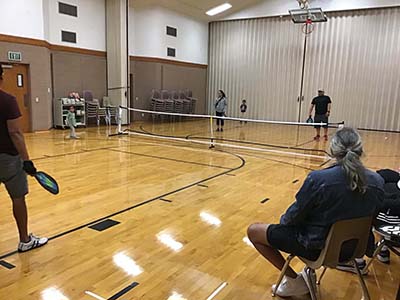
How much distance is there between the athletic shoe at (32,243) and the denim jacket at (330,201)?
2516mm

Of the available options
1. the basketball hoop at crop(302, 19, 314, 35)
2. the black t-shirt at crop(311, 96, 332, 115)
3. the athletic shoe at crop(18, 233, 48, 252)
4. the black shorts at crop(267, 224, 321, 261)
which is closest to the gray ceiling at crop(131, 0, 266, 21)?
the basketball hoop at crop(302, 19, 314, 35)

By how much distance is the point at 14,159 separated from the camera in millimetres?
3256

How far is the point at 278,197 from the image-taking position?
→ 550 cm

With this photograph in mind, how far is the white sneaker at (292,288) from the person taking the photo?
9.21 ft

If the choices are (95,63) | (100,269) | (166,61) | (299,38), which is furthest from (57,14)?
(100,269)

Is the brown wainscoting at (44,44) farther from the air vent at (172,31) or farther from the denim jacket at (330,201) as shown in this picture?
the denim jacket at (330,201)

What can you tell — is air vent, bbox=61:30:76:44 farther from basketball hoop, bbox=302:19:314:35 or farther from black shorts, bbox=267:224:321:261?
black shorts, bbox=267:224:321:261

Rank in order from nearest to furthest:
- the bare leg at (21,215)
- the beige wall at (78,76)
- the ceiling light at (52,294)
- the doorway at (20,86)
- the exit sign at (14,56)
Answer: the ceiling light at (52,294), the bare leg at (21,215), the exit sign at (14,56), the doorway at (20,86), the beige wall at (78,76)

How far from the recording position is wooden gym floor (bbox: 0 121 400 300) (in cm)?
293

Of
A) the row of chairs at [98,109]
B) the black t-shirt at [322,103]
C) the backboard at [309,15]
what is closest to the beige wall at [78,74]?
the row of chairs at [98,109]

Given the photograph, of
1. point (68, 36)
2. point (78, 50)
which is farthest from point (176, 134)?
point (68, 36)

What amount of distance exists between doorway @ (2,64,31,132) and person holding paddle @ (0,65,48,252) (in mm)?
8973

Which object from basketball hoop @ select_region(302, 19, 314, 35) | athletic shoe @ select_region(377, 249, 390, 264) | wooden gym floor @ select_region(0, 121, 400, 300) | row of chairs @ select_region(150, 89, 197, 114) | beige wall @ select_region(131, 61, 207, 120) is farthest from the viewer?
basketball hoop @ select_region(302, 19, 314, 35)

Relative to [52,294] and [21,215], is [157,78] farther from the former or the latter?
[52,294]
